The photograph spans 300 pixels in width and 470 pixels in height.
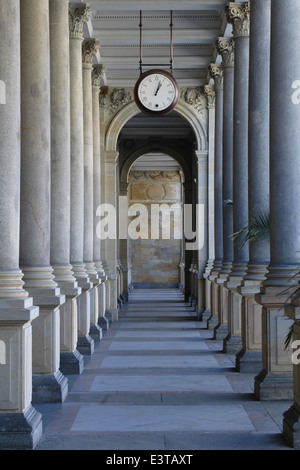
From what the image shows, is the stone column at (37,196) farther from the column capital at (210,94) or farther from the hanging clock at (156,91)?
the column capital at (210,94)

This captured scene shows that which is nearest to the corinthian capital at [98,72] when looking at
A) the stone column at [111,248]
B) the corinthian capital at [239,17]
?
the stone column at [111,248]

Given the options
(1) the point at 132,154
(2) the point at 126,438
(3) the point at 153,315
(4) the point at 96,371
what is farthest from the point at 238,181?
(1) the point at 132,154

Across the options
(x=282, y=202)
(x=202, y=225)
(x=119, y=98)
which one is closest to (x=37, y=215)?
(x=282, y=202)

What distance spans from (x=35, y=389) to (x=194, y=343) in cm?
820

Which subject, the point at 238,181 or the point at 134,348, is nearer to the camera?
the point at 238,181

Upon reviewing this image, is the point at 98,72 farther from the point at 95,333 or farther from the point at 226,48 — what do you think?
the point at 95,333

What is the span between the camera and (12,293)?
8.28 m

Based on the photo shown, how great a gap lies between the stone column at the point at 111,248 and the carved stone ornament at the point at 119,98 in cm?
155

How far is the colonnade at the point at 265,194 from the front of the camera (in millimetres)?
10547

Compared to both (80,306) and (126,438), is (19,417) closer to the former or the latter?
(126,438)

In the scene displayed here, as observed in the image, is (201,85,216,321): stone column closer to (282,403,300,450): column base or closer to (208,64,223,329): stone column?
(208,64,223,329): stone column

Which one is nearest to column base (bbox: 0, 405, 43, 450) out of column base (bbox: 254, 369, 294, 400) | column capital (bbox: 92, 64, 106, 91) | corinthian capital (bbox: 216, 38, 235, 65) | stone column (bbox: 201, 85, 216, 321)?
column base (bbox: 254, 369, 294, 400)

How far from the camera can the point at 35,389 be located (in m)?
10.9

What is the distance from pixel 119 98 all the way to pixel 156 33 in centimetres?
532
